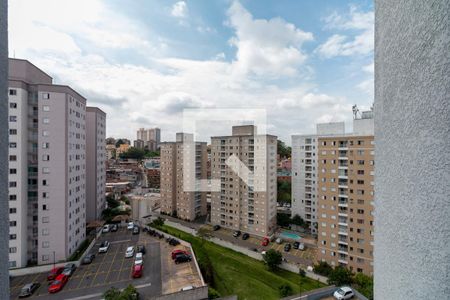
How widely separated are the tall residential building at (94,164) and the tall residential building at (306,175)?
11593mm

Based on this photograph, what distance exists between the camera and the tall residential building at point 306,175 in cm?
1280

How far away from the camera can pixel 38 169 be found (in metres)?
7.99

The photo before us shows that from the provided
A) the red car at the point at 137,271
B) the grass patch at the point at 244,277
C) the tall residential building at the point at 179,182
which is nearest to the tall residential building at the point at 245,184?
the tall residential building at the point at 179,182

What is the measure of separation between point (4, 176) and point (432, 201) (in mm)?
1233

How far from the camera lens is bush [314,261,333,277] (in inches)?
319

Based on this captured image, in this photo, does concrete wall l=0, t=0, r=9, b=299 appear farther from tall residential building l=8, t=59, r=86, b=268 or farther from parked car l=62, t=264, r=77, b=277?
tall residential building l=8, t=59, r=86, b=268

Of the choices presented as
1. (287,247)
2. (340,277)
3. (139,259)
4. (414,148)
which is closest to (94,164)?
(139,259)

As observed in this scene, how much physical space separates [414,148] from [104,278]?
344 inches

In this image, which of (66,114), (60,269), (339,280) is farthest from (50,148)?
(339,280)

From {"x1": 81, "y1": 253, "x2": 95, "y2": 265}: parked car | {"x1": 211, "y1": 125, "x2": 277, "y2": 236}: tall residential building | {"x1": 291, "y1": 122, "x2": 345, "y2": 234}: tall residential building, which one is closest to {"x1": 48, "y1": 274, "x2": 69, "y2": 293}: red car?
{"x1": 81, "y1": 253, "x2": 95, "y2": 265}: parked car

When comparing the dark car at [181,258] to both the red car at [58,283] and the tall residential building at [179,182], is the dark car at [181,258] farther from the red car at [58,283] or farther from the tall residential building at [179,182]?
the tall residential building at [179,182]

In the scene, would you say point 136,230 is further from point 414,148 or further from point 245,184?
point 414,148

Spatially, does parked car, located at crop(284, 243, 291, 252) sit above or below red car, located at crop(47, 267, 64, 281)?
below

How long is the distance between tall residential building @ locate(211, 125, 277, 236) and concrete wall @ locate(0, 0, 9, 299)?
11.0 metres
